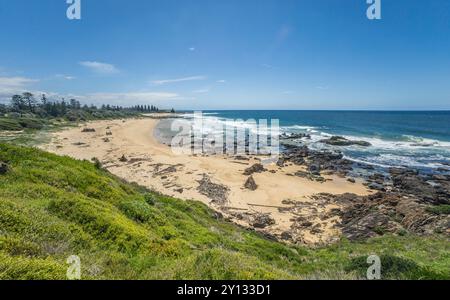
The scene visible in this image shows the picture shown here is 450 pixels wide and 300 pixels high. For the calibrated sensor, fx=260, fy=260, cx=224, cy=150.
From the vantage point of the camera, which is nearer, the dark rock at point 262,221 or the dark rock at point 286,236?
the dark rock at point 286,236

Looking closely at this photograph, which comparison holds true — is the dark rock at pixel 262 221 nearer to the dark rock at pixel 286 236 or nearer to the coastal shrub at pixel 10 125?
the dark rock at pixel 286 236

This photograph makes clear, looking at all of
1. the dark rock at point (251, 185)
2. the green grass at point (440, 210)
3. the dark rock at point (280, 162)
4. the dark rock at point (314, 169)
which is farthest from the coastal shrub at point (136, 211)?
the dark rock at point (280, 162)

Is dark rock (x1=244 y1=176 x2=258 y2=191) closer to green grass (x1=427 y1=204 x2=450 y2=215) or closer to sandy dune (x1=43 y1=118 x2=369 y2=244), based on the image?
sandy dune (x1=43 y1=118 x2=369 y2=244)

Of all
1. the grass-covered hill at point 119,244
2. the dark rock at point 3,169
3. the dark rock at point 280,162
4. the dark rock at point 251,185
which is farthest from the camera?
the dark rock at point 280,162

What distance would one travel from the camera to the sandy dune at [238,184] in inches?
645

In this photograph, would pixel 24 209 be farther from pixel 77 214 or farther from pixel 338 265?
pixel 338 265

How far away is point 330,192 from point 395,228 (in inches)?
297

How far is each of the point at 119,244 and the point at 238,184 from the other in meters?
17.6

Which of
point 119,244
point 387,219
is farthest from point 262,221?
point 119,244

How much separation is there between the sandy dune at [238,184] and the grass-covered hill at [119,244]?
12.8 ft

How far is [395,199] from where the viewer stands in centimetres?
1873

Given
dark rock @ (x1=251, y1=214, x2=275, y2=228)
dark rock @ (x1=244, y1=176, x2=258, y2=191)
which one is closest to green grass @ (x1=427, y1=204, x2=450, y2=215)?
dark rock @ (x1=251, y1=214, x2=275, y2=228)

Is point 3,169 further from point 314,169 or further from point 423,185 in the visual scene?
point 423,185

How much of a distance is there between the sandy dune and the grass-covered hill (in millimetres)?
3906
